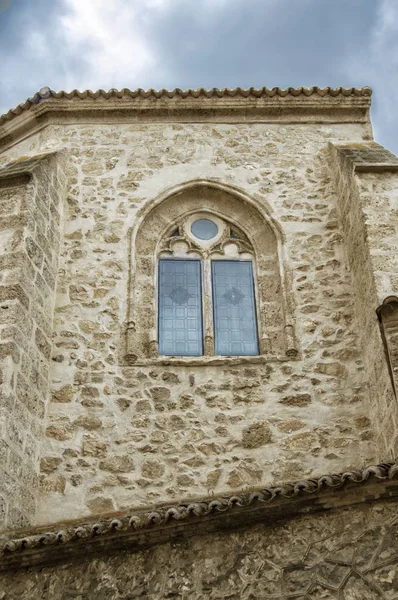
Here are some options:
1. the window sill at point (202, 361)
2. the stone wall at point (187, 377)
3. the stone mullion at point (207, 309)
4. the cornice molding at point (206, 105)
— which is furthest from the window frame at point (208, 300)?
the cornice molding at point (206, 105)

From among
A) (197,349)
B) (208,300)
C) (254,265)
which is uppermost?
(254,265)

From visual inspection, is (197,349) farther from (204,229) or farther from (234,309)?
(204,229)

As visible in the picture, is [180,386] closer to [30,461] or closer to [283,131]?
[30,461]

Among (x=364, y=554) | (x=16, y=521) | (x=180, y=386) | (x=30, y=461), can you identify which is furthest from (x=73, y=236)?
(x=364, y=554)

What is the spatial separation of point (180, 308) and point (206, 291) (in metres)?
0.35

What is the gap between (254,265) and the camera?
8.83 m

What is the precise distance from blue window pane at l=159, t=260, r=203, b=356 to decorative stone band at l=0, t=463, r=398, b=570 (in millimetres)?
2851

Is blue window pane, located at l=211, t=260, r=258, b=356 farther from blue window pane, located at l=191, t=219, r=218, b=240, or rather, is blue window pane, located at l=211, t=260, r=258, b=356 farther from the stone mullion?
blue window pane, located at l=191, t=219, r=218, b=240

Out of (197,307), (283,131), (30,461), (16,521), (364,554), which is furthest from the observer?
(283,131)

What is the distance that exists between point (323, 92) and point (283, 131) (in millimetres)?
740

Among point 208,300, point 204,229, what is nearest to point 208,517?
point 208,300

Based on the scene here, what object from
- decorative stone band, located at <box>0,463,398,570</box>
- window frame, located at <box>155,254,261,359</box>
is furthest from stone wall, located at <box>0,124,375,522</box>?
decorative stone band, located at <box>0,463,398,570</box>

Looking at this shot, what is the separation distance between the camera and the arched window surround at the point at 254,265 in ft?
26.1

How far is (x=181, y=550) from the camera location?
537 cm
